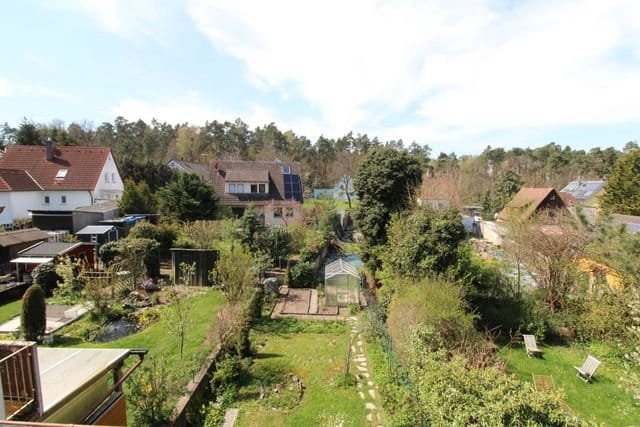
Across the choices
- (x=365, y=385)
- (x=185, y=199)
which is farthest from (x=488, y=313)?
(x=185, y=199)

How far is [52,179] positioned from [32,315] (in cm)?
2319

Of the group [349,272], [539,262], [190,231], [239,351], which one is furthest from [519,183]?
[239,351]

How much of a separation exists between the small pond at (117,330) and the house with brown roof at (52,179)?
65.0ft

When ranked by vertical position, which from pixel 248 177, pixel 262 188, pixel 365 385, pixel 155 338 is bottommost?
pixel 365 385

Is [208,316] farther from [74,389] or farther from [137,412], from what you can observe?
[74,389]

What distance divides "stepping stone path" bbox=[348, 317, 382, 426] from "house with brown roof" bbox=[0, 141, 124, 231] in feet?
90.7

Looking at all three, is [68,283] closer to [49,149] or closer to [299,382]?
[299,382]

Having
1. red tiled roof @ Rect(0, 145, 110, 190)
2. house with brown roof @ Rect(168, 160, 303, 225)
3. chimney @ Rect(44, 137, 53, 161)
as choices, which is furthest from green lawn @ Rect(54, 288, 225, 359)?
chimney @ Rect(44, 137, 53, 161)

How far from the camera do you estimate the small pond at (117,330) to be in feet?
36.3

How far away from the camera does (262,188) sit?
3231cm

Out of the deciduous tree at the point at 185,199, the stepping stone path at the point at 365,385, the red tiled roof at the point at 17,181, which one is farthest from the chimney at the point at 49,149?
the stepping stone path at the point at 365,385

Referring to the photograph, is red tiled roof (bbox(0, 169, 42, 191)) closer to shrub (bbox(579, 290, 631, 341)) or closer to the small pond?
the small pond

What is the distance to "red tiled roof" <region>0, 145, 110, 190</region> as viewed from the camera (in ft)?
92.0

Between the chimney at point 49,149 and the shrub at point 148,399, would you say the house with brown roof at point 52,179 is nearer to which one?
the chimney at point 49,149
